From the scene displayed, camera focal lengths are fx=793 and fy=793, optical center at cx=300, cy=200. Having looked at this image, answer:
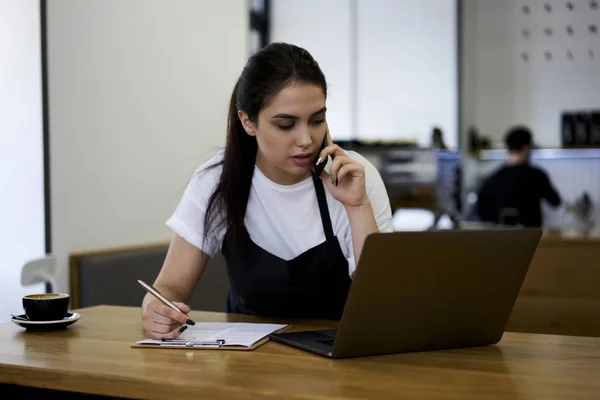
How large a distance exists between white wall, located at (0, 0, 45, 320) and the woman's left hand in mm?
1252

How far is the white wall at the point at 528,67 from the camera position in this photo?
271 inches

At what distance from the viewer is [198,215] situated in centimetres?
210

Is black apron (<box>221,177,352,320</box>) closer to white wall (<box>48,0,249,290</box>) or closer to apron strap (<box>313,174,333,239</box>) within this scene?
apron strap (<box>313,174,333,239</box>)

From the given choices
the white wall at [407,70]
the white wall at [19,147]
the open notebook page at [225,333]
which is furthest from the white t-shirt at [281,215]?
the white wall at [407,70]

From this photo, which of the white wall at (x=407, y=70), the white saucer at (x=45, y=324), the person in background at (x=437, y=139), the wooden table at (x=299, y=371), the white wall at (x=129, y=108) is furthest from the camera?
the white wall at (x=407, y=70)

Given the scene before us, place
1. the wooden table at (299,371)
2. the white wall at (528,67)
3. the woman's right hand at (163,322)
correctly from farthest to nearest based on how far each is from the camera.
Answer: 1. the white wall at (528,67)
2. the woman's right hand at (163,322)
3. the wooden table at (299,371)

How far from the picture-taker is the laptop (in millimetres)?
1400

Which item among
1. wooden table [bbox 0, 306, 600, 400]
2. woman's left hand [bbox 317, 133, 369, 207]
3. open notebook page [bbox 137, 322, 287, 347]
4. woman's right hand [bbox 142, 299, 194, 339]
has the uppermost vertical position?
woman's left hand [bbox 317, 133, 369, 207]

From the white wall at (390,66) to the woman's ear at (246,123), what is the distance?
4135 millimetres

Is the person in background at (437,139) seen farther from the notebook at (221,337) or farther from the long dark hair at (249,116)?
the notebook at (221,337)

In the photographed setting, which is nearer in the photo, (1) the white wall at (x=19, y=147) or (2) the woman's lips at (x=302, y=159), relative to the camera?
(2) the woman's lips at (x=302, y=159)

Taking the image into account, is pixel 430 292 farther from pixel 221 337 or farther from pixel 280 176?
pixel 280 176

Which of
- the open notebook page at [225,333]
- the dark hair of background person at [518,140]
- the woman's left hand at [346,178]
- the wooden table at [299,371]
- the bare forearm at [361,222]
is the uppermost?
the dark hair of background person at [518,140]

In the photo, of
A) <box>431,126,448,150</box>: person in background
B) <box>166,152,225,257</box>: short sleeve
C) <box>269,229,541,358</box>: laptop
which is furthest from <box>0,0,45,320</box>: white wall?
<box>431,126,448,150</box>: person in background
